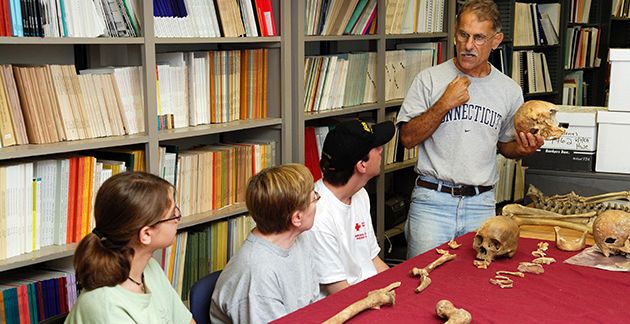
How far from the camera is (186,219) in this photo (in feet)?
10.6

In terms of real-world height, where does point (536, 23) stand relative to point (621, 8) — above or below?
below

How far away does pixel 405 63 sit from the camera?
4535 mm

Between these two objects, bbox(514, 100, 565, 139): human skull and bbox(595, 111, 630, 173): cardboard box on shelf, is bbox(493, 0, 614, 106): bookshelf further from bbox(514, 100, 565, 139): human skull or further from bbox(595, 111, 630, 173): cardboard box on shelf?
bbox(514, 100, 565, 139): human skull

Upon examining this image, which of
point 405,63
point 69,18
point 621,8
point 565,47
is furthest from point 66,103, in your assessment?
point 621,8

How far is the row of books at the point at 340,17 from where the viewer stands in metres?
3.79

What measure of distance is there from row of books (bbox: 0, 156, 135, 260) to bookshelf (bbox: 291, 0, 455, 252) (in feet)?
3.31

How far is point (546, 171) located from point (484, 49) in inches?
29.0

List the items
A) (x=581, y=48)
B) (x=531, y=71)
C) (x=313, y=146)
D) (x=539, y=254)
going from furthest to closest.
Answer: (x=581, y=48), (x=531, y=71), (x=313, y=146), (x=539, y=254)

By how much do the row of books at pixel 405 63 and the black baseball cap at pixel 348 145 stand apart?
1.64 metres

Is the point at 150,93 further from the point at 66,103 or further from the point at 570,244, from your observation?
the point at 570,244

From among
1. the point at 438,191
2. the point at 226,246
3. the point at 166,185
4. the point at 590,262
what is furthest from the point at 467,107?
the point at 166,185

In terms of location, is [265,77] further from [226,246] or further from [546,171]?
[546,171]

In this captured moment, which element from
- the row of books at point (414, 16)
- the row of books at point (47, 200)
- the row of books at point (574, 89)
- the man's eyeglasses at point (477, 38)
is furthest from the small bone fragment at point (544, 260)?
the row of books at point (574, 89)

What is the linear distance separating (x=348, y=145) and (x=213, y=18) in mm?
977
